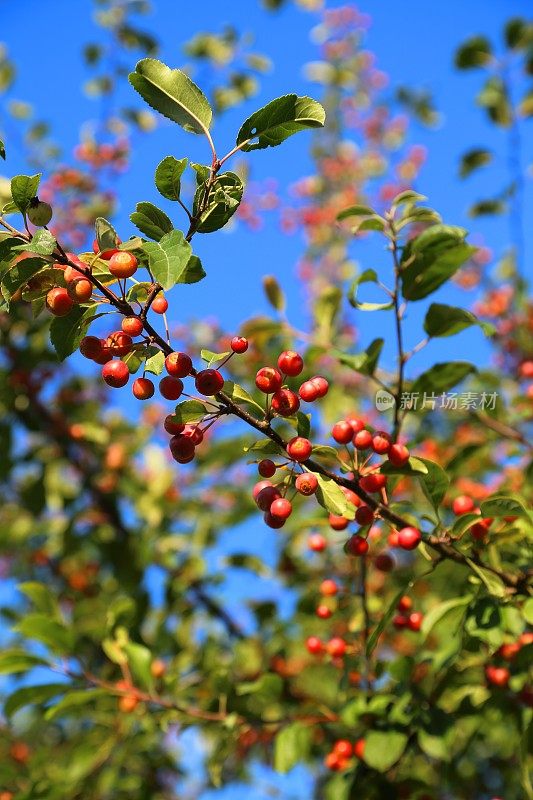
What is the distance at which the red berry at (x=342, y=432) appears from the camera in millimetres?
1525

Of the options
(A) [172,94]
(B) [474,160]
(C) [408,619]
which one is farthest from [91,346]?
(B) [474,160]

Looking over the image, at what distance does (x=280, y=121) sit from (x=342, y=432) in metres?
0.62

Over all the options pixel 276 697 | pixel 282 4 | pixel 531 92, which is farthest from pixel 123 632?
pixel 282 4

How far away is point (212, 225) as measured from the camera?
50.7 inches

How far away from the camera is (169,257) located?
3.82 feet

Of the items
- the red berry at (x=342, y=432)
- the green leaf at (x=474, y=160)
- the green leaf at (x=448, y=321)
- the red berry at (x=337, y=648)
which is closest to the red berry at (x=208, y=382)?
the red berry at (x=342, y=432)

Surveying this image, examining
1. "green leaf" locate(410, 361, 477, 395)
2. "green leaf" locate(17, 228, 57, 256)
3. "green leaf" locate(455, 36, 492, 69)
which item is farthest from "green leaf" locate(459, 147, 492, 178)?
"green leaf" locate(17, 228, 57, 256)

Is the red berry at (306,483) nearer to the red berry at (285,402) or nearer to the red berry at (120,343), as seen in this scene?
the red berry at (285,402)

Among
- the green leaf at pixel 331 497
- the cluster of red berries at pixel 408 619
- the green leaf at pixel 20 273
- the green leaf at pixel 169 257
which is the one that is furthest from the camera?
the cluster of red berries at pixel 408 619

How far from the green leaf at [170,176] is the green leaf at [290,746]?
1.54m

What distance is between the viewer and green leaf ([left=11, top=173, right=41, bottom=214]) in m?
1.20

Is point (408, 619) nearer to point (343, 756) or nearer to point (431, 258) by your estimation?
point (343, 756)

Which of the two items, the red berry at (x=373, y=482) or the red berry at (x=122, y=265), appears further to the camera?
the red berry at (x=373, y=482)

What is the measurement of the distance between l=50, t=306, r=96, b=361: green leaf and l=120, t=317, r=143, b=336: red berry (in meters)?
0.10
